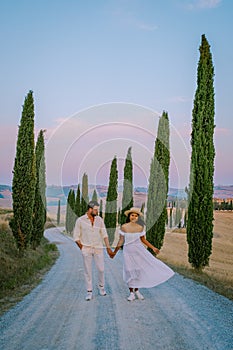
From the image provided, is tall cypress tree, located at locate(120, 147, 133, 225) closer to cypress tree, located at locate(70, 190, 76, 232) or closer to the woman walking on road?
cypress tree, located at locate(70, 190, 76, 232)

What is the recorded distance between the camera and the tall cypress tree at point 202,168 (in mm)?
14555

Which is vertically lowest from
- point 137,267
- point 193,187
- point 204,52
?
point 137,267

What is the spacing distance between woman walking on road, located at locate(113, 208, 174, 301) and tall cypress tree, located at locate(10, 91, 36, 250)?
34.8 ft

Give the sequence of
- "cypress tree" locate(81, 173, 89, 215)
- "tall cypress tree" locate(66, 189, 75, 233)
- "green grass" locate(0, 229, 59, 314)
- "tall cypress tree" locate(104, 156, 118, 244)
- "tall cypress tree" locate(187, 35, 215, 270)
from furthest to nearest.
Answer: "tall cypress tree" locate(66, 189, 75, 233) < "cypress tree" locate(81, 173, 89, 215) < "tall cypress tree" locate(104, 156, 118, 244) < "tall cypress tree" locate(187, 35, 215, 270) < "green grass" locate(0, 229, 59, 314)

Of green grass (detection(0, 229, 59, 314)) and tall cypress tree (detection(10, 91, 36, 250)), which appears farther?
→ tall cypress tree (detection(10, 91, 36, 250))

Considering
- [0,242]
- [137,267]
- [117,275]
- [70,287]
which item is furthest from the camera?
[0,242]

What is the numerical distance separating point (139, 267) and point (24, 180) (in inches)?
456

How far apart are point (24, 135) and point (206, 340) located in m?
15.5

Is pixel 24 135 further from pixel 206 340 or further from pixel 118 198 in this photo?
pixel 118 198

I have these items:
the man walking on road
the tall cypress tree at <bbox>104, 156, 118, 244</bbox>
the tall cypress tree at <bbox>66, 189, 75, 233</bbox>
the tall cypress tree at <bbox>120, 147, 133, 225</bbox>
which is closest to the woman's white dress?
the man walking on road

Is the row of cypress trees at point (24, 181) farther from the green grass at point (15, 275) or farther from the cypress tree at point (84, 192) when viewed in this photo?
the cypress tree at point (84, 192)

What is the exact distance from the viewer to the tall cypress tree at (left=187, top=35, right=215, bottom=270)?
1455 cm

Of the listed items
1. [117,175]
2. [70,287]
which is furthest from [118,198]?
[70,287]

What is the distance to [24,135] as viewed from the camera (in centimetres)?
1892
